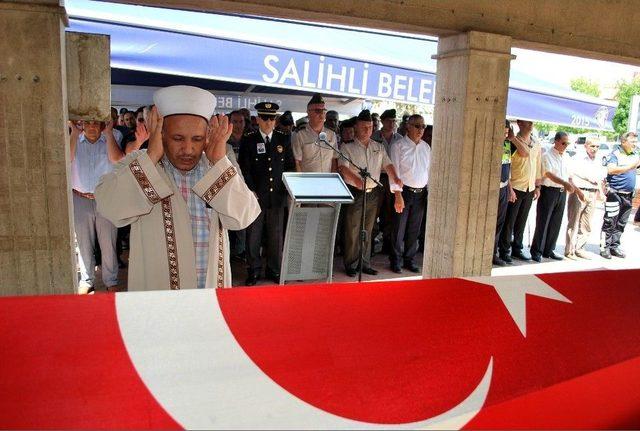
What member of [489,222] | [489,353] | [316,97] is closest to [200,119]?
[489,353]

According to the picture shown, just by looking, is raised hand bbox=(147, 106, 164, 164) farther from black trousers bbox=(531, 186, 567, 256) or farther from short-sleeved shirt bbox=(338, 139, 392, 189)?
black trousers bbox=(531, 186, 567, 256)

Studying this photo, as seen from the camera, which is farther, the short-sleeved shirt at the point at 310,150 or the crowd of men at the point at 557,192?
the crowd of men at the point at 557,192

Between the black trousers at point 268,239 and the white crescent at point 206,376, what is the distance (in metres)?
4.03

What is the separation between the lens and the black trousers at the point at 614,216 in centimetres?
741

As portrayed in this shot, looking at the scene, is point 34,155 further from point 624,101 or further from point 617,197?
point 624,101

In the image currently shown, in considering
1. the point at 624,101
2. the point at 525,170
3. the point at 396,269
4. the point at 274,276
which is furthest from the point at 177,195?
the point at 624,101

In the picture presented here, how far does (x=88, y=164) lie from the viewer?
4785 millimetres

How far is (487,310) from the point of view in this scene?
5.38 ft

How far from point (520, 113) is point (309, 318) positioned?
5.42 metres

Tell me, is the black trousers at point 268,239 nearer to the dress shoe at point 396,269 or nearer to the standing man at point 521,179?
the dress shoe at point 396,269

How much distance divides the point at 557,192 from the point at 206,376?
22.2 ft

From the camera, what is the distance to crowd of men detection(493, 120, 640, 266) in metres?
6.67

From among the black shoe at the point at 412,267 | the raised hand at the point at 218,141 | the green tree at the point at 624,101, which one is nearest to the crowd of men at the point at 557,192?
the black shoe at the point at 412,267

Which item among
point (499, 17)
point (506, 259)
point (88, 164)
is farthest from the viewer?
point (506, 259)
